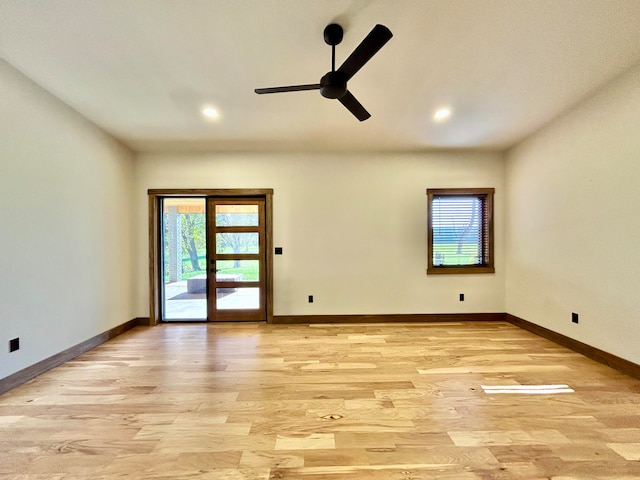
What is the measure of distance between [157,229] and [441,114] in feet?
14.2

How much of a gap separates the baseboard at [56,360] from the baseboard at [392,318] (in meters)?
2.16

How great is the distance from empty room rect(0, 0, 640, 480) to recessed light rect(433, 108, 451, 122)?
0.07 meters

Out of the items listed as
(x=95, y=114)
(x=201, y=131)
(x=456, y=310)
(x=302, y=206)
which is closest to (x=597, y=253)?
(x=456, y=310)

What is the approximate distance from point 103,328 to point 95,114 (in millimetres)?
2636

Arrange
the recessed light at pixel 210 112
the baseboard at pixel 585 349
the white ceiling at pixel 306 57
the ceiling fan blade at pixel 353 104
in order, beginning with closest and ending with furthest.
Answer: the white ceiling at pixel 306 57 < the ceiling fan blade at pixel 353 104 < the baseboard at pixel 585 349 < the recessed light at pixel 210 112

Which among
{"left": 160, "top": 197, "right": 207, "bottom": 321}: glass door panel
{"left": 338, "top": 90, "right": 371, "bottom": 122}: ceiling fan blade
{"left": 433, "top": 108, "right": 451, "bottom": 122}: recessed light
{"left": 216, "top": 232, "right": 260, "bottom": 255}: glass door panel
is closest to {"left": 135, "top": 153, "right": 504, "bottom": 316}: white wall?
{"left": 216, "top": 232, "right": 260, "bottom": 255}: glass door panel

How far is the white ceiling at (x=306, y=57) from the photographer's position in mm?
1910

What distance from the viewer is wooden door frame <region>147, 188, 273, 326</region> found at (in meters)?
4.14

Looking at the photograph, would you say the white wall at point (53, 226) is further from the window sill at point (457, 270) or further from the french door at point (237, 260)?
the window sill at point (457, 270)

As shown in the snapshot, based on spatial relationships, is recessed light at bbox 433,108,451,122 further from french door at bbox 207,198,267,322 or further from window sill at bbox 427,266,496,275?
french door at bbox 207,198,267,322

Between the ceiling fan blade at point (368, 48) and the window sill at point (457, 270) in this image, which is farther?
the window sill at point (457, 270)

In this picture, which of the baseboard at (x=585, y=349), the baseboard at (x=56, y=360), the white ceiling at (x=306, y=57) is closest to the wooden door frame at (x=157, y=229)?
the baseboard at (x=56, y=360)

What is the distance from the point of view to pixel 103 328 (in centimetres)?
348

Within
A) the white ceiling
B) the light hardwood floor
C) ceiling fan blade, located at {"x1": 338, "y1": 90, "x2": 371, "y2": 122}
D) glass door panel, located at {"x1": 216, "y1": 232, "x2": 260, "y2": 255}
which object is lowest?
the light hardwood floor
